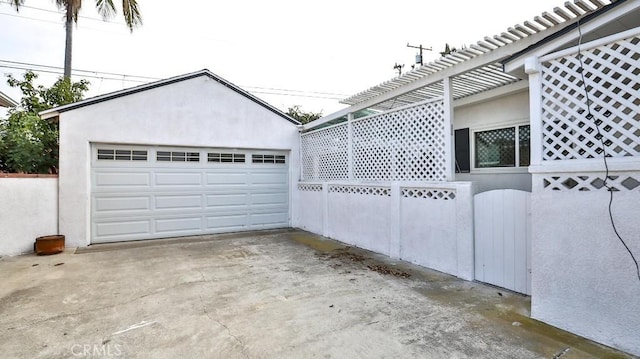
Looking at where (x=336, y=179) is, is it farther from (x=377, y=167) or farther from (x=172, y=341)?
(x=172, y=341)

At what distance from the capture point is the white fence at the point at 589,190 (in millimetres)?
2656

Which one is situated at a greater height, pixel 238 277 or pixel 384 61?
pixel 384 61

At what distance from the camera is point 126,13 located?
10852 millimetres

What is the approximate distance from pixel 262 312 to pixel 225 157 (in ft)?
20.0

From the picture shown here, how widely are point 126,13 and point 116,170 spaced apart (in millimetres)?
6626

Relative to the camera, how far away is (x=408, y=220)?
561 cm

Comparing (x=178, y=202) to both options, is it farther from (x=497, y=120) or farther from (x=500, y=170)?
(x=497, y=120)

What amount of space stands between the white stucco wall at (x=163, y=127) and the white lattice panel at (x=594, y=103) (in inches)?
280

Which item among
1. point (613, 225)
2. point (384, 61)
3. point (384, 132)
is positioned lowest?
point (613, 225)

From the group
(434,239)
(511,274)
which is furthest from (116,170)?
(511,274)

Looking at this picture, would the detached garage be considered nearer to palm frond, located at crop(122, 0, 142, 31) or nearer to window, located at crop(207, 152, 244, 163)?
window, located at crop(207, 152, 244, 163)

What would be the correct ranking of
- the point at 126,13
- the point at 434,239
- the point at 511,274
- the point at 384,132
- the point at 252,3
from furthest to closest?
the point at 126,13
the point at 252,3
the point at 384,132
the point at 434,239
the point at 511,274

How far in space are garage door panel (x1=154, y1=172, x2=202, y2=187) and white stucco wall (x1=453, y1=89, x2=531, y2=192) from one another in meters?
6.70

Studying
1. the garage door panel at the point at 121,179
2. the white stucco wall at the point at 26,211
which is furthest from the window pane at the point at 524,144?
the white stucco wall at the point at 26,211
